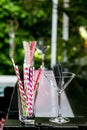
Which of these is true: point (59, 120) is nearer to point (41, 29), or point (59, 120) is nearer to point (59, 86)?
point (59, 86)

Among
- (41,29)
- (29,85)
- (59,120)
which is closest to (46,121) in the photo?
(59,120)

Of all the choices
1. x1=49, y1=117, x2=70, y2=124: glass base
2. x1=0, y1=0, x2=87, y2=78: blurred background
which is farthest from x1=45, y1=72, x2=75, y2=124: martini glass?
x1=0, y1=0, x2=87, y2=78: blurred background

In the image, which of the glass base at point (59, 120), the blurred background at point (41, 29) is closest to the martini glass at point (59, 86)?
the glass base at point (59, 120)

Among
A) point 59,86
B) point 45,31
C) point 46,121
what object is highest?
point 45,31

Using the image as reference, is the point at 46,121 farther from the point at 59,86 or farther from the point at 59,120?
the point at 59,86

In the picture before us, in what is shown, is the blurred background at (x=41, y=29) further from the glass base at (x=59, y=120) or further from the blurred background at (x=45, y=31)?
the glass base at (x=59, y=120)

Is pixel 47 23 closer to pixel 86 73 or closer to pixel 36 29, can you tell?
pixel 36 29

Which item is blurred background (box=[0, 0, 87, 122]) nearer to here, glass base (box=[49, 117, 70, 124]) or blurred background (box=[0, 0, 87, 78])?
blurred background (box=[0, 0, 87, 78])

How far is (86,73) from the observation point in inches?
169

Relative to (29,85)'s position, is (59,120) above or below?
below

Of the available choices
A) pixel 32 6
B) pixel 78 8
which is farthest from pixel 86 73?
pixel 32 6

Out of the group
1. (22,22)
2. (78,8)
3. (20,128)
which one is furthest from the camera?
(22,22)

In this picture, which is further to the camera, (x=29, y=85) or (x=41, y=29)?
(x=41, y=29)

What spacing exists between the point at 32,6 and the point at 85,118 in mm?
3017
